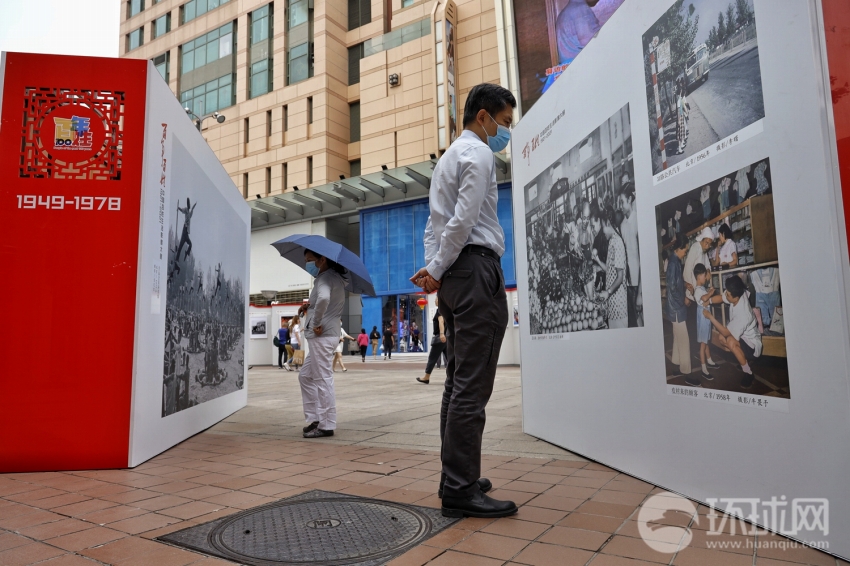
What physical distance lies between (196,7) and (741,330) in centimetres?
4417

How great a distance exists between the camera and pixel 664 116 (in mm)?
3404

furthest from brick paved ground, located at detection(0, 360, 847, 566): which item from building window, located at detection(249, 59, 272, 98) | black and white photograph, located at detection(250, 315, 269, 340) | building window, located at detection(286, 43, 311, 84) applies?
building window, located at detection(249, 59, 272, 98)

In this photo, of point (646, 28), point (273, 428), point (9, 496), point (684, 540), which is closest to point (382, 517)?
point (684, 540)

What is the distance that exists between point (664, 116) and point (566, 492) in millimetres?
2189

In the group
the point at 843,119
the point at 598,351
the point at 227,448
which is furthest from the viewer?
the point at 227,448

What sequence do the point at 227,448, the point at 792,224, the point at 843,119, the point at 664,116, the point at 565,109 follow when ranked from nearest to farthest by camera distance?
the point at 843,119 < the point at 792,224 < the point at 664,116 < the point at 565,109 < the point at 227,448

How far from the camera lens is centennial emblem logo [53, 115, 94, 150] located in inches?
177

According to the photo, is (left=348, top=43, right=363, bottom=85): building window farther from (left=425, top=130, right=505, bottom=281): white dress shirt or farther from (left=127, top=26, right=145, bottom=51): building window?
(left=425, top=130, right=505, bottom=281): white dress shirt

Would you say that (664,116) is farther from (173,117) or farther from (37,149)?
(37,149)

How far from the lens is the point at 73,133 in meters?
4.52

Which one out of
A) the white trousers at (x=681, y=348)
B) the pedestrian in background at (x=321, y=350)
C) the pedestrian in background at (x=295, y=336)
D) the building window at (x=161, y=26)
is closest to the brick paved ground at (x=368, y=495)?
the pedestrian in background at (x=321, y=350)

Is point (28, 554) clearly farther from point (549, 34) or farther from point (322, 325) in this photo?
point (549, 34)

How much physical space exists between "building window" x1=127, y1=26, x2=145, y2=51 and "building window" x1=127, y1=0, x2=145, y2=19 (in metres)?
1.49

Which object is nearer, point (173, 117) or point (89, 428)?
point (89, 428)
